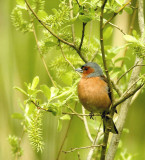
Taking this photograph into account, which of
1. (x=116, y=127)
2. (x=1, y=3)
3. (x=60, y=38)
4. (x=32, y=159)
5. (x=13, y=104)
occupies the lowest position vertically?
(x=32, y=159)

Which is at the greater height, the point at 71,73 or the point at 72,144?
the point at 71,73

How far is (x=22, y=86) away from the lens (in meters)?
3.15

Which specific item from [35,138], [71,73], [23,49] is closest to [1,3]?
[23,49]

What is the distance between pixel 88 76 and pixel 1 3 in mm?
1205

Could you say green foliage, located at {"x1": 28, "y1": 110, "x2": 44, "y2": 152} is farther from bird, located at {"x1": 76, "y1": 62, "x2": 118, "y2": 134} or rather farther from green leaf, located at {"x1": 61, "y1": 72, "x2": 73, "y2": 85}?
bird, located at {"x1": 76, "y1": 62, "x2": 118, "y2": 134}

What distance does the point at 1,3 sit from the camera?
3293 millimetres

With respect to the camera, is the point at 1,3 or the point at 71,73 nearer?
the point at 71,73

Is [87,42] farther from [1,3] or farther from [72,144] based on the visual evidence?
[1,3]

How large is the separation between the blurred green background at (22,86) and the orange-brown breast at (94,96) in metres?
0.44

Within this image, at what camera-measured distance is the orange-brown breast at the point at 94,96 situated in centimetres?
236

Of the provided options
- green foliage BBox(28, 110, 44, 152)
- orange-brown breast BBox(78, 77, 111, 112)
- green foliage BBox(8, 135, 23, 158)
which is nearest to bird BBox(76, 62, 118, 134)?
orange-brown breast BBox(78, 77, 111, 112)

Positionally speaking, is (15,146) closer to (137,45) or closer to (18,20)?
(18,20)

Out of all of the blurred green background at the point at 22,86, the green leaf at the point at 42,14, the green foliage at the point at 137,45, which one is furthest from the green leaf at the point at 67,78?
the blurred green background at the point at 22,86

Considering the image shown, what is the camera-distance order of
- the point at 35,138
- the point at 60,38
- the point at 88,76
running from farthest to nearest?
1. the point at 88,76
2. the point at 60,38
3. the point at 35,138
